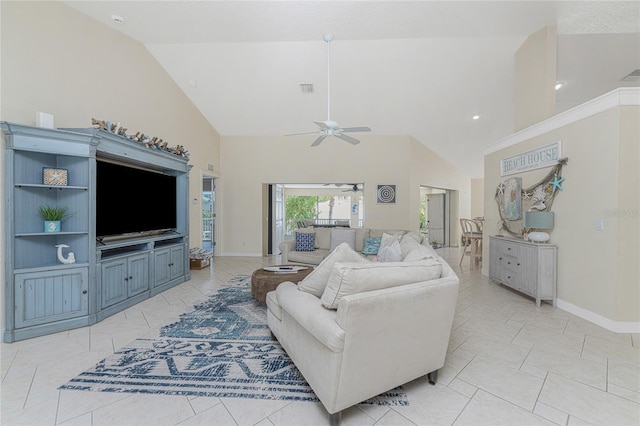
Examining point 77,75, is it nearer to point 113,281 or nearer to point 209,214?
point 113,281

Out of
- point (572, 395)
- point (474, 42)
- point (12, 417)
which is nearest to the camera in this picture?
point (12, 417)

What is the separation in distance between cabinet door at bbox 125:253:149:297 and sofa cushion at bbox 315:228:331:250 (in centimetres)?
299

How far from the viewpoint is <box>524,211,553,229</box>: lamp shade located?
3.60 m

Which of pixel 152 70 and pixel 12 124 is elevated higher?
pixel 152 70

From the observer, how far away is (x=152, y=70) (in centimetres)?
479

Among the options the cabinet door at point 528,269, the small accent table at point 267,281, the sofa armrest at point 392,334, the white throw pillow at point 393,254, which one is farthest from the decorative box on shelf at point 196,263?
the cabinet door at point 528,269

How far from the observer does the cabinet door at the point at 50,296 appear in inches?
103

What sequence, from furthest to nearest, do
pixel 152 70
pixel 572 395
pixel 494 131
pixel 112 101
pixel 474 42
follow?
1. pixel 494 131
2. pixel 152 70
3. pixel 474 42
4. pixel 112 101
5. pixel 572 395

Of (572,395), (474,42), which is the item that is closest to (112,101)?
(474,42)

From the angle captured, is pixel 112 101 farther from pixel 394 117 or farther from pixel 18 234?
pixel 394 117

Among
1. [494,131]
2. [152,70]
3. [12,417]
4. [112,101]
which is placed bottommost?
[12,417]

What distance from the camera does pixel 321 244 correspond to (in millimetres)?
5578

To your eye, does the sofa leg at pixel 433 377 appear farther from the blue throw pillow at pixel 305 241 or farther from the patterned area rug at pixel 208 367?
the blue throw pillow at pixel 305 241

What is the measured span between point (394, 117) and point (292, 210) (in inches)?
317
